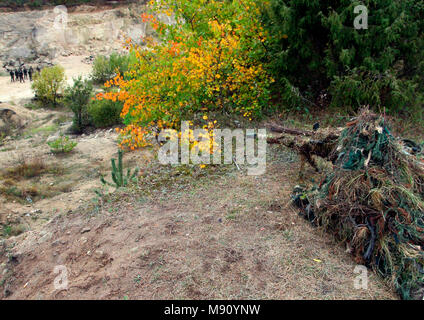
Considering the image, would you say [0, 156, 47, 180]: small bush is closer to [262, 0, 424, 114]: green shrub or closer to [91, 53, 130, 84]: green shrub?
[262, 0, 424, 114]: green shrub

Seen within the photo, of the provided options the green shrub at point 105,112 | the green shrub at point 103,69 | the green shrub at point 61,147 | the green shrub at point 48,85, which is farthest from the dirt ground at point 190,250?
the green shrub at point 103,69

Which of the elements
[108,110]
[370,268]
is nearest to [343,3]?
[370,268]

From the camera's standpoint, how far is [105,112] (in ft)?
34.4

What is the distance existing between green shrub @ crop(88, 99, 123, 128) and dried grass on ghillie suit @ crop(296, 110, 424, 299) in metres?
8.39

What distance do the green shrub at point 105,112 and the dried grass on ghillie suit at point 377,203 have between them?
8.39 m

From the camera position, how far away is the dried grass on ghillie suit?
9.12 feet

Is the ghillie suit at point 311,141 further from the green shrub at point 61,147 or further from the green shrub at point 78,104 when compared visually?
the green shrub at point 78,104

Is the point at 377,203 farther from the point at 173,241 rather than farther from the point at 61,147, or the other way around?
the point at 61,147

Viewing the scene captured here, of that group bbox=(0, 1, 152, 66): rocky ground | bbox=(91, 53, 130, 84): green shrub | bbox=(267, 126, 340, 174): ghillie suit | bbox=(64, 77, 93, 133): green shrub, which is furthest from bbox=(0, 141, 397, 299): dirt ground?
bbox=(0, 1, 152, 66): rocky ground

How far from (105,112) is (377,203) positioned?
9.20 meters

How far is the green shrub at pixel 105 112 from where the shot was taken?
410 inches

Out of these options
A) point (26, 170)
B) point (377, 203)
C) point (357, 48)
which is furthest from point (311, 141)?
point (26, 170)

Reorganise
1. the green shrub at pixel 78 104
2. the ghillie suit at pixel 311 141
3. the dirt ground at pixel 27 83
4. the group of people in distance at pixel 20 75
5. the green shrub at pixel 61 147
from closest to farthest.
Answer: the ghillie suit at pixel 311 141
the green shrub at pixel 61 147
the green shrub at pixel 78 104
the dirt ground at pixel 27 83
the group of people in distance at pixel 20 75

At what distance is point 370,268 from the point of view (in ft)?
9.64
